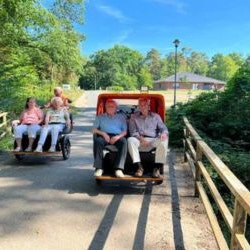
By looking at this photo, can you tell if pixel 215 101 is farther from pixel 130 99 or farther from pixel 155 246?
pixel 155 246

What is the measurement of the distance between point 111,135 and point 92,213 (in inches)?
71.9

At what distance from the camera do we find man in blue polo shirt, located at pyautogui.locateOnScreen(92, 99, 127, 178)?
676cm

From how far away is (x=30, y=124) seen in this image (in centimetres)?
896

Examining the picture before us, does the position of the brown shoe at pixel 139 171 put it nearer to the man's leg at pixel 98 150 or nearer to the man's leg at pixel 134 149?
the man's leg at pixel 134 149

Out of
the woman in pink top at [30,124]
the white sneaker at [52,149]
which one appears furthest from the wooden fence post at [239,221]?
the woman in pink top at [30,124]

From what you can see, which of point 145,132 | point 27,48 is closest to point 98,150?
point 145,132

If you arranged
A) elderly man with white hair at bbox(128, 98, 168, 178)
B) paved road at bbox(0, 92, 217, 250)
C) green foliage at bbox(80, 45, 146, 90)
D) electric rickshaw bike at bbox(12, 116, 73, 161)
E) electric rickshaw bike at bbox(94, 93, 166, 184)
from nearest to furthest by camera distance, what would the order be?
paved road at bbox(0, 92, 217, 250) → electric rickshaw bike at bbox(94, 93, 166, 184) → elderly man with white hair at bbox(128, 98, 168, 178) → electric rickshaw bike at bbox(12, 116, 73, 161) → green foliage at bbox(80, 45, 146, 90)

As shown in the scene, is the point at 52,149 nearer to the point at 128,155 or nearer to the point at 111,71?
the point at 128,155

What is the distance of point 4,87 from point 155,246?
12980mm

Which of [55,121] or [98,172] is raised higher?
[55,121]

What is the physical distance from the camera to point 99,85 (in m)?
116

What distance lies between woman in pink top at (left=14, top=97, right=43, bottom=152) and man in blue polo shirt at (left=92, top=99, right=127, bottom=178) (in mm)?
1837

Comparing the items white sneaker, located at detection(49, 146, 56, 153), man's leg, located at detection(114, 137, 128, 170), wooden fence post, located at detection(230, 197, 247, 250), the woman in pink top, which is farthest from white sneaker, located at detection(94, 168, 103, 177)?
wooden fence post, located at detection(230, 197, 247, 250)

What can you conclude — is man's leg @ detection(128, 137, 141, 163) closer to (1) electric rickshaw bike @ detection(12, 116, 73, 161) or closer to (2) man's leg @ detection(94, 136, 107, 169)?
(2) man's leg @ detection(94, 136, 107, 169)
